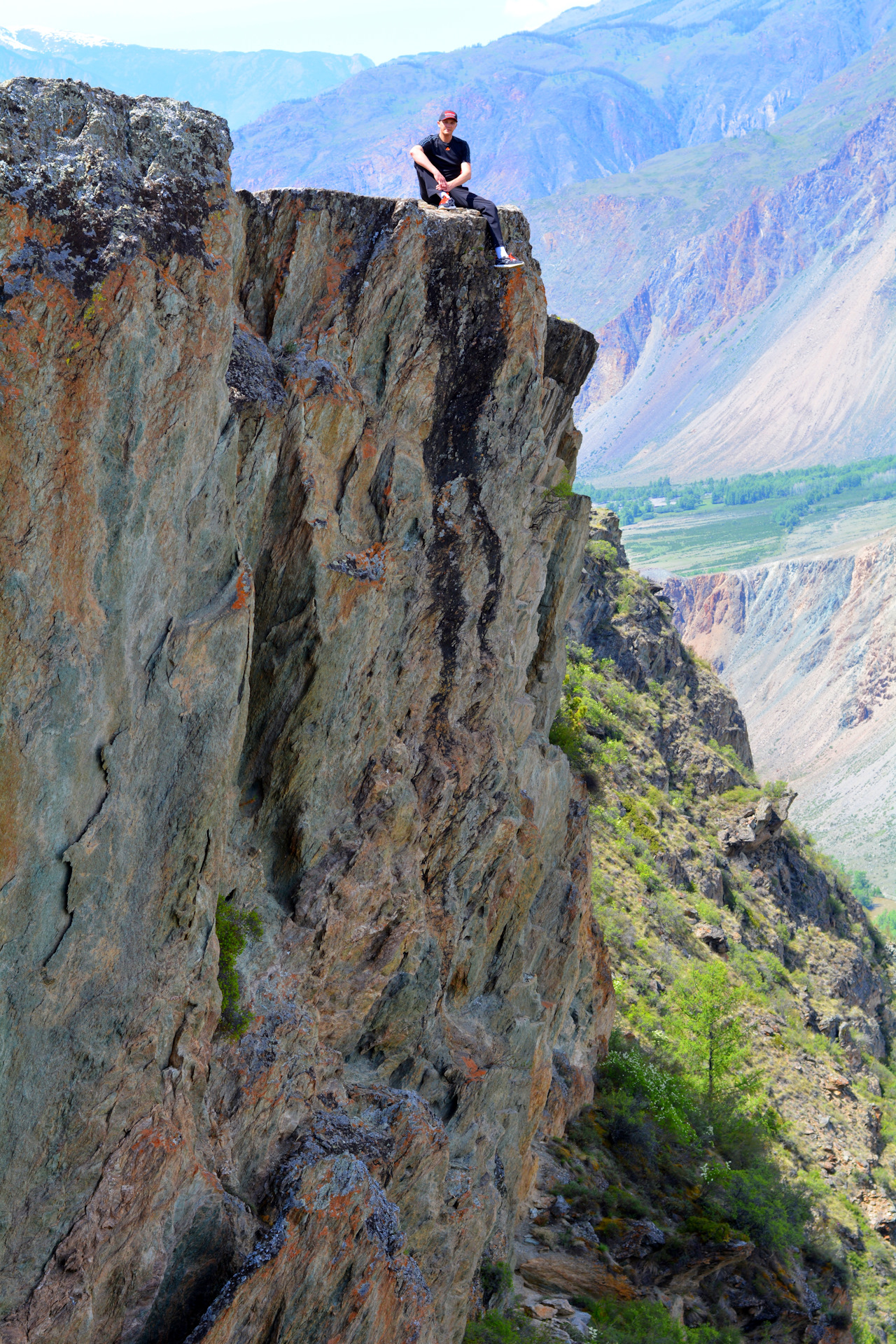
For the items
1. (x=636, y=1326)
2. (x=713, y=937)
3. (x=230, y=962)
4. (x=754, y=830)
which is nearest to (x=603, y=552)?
(x=754, y=830)

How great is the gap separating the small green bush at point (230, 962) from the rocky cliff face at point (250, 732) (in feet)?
0.79

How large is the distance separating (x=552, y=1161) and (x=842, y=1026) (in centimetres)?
3074

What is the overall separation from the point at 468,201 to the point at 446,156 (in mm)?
880

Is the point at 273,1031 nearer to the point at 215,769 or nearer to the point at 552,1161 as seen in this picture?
the point at 215,769

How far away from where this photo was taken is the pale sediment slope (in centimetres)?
14262

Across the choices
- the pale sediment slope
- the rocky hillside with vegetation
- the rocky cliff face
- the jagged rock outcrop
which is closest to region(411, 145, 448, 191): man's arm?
the rocky cliff face

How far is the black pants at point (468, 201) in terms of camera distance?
53.7 ft

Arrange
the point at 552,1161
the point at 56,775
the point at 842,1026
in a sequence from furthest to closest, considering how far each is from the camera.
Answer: the point at 842,1026, the point at 552,1161, the point at 56,775

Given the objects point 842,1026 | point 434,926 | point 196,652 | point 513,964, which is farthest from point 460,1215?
point 842,1026

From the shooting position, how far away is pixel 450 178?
665 inches

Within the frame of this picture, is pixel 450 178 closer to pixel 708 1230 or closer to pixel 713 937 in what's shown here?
pixel 708 1230

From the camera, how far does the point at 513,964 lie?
21.4 m

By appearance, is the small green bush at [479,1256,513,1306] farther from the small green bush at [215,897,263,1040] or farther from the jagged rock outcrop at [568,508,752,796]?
the jagged rock outcrop at [568,508,752,796]

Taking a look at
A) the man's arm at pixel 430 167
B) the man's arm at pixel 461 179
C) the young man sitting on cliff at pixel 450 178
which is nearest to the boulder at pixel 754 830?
the young man sitting on cliff at pixel 450 178
